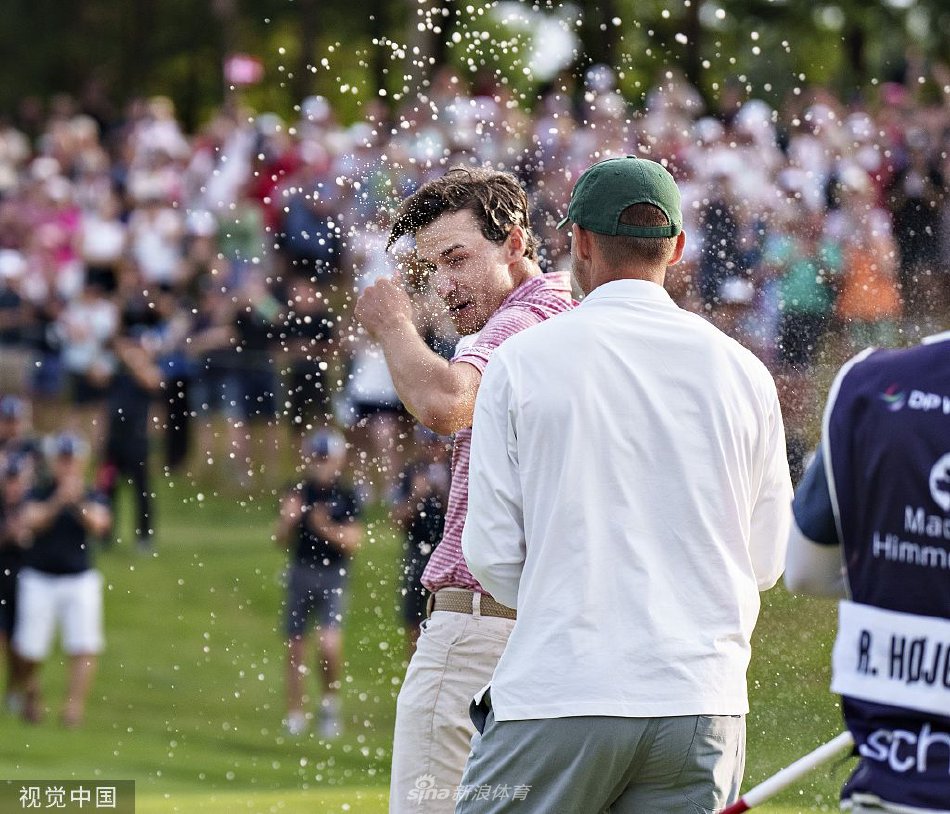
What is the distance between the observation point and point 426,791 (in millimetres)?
3615

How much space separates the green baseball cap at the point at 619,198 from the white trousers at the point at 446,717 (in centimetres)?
98

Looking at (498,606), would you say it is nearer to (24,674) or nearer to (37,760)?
(37,760)

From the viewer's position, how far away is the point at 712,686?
3018mm

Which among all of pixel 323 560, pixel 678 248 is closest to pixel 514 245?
pixel 678 248

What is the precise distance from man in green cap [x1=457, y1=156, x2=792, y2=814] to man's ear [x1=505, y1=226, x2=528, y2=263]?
0.78m

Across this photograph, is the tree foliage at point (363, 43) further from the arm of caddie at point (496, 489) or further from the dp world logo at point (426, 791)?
the arm of caddie at point (496, 489)

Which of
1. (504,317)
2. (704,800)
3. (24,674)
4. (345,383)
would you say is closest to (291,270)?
(345,383)

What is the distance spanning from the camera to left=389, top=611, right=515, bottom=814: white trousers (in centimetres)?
362

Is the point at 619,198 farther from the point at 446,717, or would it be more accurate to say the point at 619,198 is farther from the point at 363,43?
the point at 363,43

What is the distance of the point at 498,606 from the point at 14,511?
8.72 m

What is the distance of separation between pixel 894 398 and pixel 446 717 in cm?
154

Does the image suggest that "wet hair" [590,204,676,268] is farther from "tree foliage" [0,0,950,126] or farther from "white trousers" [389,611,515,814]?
"tree foliage" [0,0,950,126]

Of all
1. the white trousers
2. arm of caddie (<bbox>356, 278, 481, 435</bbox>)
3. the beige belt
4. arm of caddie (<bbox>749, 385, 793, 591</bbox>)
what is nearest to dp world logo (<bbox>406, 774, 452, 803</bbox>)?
the white trousers

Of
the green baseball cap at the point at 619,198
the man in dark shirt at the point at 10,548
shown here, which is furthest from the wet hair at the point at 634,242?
the man in dark shirt at the point at 10,548
